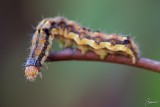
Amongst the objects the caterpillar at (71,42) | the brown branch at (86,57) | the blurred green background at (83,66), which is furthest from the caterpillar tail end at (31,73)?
the blurred green background at (83,66)

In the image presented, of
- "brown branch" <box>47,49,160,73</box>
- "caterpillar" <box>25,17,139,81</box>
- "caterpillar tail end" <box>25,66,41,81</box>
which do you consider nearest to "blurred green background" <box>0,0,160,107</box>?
"caterpillar" <box>25,17,139,81</box>

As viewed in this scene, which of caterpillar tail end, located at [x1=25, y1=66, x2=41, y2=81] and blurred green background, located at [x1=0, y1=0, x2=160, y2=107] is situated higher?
blurred green background, located at [x1=0, y1=0, x2=160, y2=107]

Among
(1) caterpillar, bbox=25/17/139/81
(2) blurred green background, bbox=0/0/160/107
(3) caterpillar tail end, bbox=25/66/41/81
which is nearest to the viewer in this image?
(3) caterpillar tail end, bbox=25/66/41/81

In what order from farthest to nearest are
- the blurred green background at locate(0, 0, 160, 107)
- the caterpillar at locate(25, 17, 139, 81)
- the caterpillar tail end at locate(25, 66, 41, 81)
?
the blurred green background at locate(0, 0, 160, 107) → the caterpillar at locate(25, 17, 139, 81) → the caterpillar tail end at locate(25, 66, 41, 81)

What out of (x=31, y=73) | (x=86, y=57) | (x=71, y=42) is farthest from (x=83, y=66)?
(x=31, y=73)

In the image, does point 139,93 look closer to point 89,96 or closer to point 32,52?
point 89,96

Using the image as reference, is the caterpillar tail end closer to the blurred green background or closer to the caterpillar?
the caterpillar

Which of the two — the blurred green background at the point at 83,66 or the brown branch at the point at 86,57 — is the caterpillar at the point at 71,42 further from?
the blurred green background at the point at 83,66

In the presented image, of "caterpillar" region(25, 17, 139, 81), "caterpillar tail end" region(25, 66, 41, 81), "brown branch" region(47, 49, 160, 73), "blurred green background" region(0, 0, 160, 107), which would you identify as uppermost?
"blurred green background" region(0, 0, 160, 107)

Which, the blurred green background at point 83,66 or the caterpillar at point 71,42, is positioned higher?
the blurred green background at point 83,66
